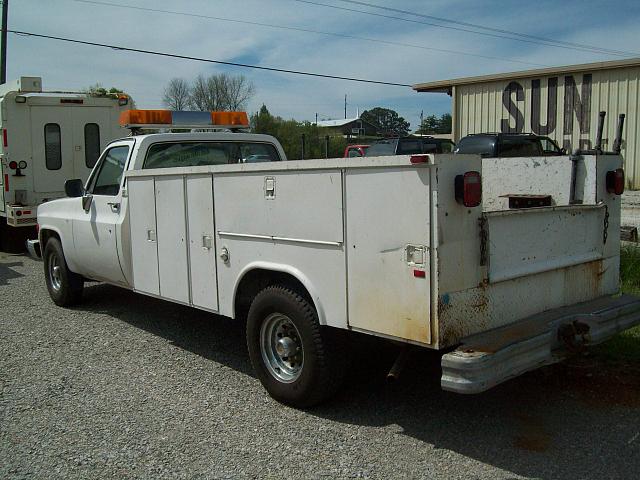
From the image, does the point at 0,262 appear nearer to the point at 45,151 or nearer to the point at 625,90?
the point at 45,151

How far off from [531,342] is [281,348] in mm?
1747

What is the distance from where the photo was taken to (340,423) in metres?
4.42

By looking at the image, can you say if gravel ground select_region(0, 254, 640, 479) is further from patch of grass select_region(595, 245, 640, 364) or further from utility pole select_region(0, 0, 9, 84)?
utility pole select_region(0, 0, 9, 84)

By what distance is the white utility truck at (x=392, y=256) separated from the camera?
3646mm

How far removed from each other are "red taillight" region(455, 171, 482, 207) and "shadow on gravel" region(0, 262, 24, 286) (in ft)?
27.1

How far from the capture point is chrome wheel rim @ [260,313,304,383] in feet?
15.3

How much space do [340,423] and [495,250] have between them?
1.54m

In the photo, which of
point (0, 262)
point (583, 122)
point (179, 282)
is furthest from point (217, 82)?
point (179, 282)

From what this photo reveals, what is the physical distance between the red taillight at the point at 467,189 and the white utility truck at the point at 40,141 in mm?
10250

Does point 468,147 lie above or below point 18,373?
above

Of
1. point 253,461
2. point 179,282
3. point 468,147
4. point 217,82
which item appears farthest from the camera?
point 217,82

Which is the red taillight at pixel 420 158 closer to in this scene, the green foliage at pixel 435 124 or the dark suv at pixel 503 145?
the dark suv at pixel 503 145

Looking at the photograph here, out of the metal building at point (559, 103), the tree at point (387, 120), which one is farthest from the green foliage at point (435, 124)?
the metal building at point (559, 103)

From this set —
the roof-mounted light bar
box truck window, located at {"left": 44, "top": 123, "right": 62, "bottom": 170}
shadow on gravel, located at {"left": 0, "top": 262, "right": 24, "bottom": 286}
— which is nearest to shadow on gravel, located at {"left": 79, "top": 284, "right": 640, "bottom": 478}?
the roof-mounted light bar
